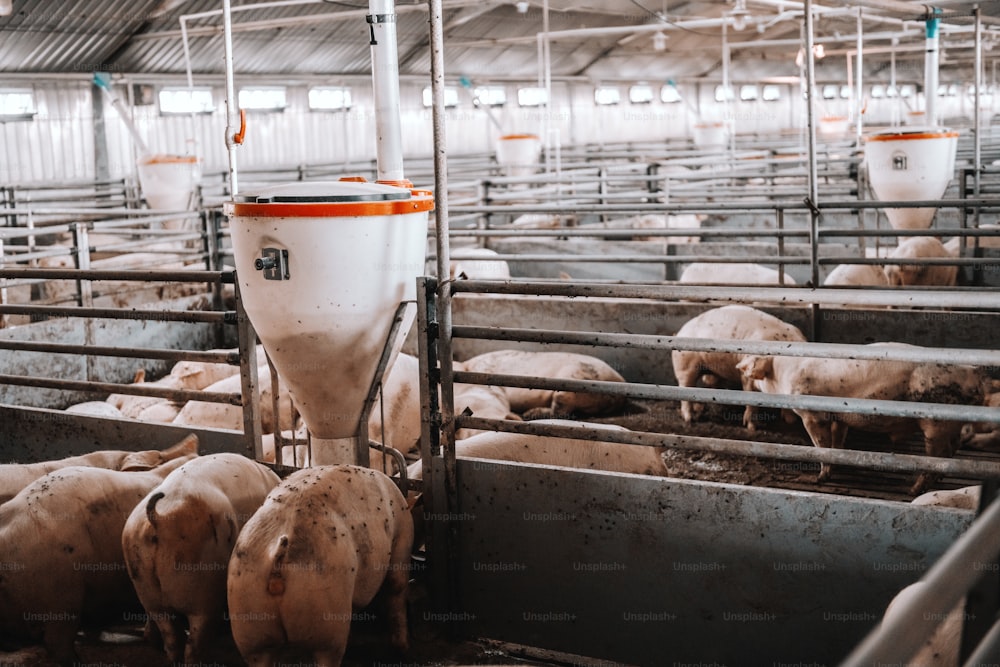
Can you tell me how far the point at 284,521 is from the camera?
332cm

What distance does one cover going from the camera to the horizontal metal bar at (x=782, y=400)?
3.15 meters

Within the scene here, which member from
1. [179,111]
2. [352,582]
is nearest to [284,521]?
[352,582]

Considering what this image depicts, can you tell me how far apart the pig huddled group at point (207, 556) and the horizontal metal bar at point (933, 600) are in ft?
7.12

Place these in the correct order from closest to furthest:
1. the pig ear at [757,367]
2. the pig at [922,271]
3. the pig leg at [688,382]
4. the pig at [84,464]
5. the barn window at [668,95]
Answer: the pig at [84,464] < the pig ear at [757,367] < the pig leg at [688,382] < the pig at [922,271] < the barn window at [668,95]

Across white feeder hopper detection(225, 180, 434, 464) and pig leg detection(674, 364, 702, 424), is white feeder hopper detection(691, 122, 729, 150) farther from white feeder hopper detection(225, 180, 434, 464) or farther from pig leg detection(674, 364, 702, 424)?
white feeder hopper detection(225, 180, 434, 464)

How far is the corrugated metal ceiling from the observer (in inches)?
528

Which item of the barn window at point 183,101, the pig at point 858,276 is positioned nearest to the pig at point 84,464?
the pig at point 858,276

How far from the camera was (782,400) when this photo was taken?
3.40 m

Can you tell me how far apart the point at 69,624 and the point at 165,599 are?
0.49 meters

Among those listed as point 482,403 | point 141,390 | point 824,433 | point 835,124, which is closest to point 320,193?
point 141,390

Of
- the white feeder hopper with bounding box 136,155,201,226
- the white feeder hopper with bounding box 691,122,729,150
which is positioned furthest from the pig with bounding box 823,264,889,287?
the white feeder hopper with bounding box 691,122,729,150

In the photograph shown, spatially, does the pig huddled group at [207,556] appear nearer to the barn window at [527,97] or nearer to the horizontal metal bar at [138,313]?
the horizontal metal bar at [138,313]

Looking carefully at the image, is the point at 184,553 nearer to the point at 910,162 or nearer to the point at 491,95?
the point at 910,162

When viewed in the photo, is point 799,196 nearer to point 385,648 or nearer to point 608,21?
point 385,648
